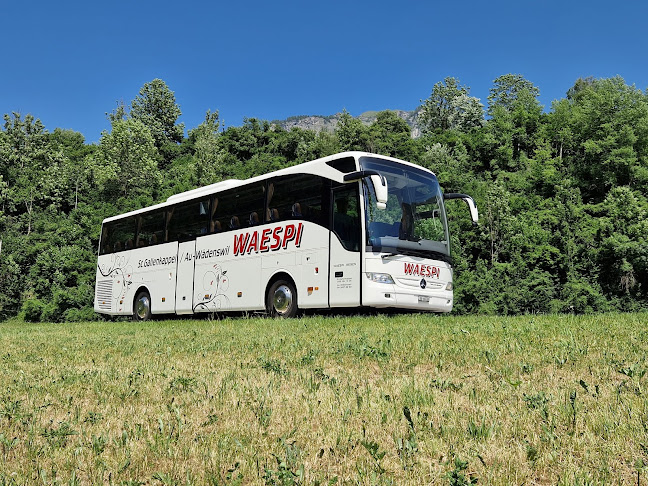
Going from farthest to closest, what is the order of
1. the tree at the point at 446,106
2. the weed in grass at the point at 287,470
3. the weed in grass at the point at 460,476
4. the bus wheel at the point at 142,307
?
the tree at the point at 446,106, the bus wheel at the point at 142,307, the weed in grass at the point at 287,470, the weed in grass at the point at 460,476

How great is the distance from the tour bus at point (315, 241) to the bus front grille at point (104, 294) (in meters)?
5.14

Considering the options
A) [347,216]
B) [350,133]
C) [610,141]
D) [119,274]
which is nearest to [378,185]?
[347,216]

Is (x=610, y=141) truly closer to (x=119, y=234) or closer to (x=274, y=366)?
(x=119, y=234)

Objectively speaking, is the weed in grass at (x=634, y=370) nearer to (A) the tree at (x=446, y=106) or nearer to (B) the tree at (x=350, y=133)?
(B) the tree at (x=350, y=133)

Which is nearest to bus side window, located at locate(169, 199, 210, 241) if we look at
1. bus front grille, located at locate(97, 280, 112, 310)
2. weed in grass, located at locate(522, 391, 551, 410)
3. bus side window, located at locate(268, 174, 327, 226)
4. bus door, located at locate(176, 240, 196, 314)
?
bus door, located at locate(176, 240, 196, 314)

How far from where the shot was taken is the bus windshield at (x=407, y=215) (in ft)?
47.2

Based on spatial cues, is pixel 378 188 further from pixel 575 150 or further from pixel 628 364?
pixel 575 150

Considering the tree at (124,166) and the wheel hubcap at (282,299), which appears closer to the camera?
the wheel hubcap at (282,299)

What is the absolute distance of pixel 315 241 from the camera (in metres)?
15.5

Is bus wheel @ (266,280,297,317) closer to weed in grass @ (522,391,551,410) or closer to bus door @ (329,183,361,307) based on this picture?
bus door @ (329,183,361,307)

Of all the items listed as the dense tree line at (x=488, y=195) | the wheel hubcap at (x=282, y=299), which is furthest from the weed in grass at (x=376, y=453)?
the dense tree line at (x=488, y=195)

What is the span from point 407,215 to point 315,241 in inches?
96.8

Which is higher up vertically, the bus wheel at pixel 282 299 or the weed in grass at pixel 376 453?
the bus wheel at pixel 282 299

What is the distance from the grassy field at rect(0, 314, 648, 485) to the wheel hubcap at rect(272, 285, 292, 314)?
7670 mm
